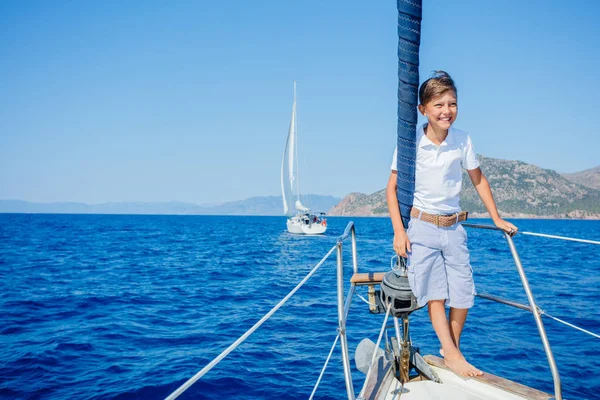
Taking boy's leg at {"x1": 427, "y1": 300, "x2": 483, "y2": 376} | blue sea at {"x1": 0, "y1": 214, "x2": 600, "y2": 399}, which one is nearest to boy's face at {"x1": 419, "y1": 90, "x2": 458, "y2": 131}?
boy's leg at {"x1": 427, "y1": 300, "x2": 483, "y2": 376}

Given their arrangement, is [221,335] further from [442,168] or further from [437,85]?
[437,85]

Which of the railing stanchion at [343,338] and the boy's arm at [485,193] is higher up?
the boy's arm at [485,193]

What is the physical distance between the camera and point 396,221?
2.71 m

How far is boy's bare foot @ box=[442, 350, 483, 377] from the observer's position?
2.53 metres

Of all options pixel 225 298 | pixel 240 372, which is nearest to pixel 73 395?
pixel 240 372

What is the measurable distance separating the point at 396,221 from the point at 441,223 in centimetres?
26

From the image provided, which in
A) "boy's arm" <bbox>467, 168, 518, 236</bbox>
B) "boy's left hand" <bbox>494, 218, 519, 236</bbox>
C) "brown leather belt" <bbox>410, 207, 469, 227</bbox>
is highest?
"boy's arm" <bbox>467, 168, 518, 236</bbox>

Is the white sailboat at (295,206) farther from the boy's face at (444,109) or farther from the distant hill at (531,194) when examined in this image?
the distant hill at (531,194)

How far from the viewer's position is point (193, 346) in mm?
7051

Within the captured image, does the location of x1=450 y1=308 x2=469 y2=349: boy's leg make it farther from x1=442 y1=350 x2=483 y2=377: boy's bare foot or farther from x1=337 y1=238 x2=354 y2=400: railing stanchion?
x1=337 y1=238 x2=354 y2=400: railing stanchion

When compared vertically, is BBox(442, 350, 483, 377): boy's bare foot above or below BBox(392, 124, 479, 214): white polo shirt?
below

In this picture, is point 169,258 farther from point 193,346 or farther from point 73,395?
point 73,395

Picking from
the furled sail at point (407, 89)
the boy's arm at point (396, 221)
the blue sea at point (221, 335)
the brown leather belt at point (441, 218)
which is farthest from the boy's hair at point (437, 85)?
the blue sea at point (221, 335)

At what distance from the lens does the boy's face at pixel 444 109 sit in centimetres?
257
